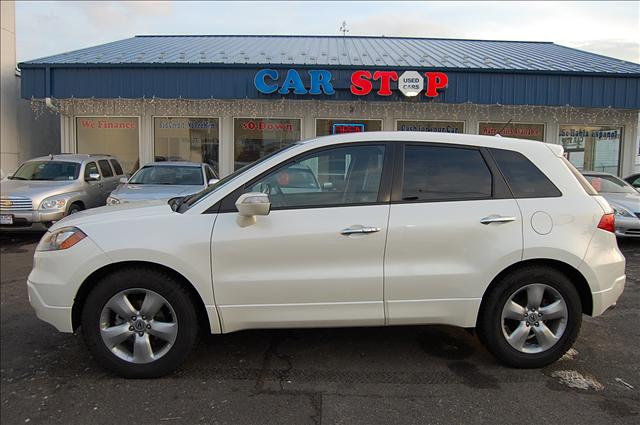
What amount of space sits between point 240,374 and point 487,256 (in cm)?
197

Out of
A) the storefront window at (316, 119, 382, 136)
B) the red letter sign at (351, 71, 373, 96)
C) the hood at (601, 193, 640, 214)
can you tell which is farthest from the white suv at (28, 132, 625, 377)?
the storefront window at (316, 119, 382, 136)

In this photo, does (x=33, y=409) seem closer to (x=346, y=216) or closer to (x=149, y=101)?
(x=346, y=216)

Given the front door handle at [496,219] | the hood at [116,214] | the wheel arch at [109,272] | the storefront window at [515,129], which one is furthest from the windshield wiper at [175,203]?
the storefront window at [515,129]

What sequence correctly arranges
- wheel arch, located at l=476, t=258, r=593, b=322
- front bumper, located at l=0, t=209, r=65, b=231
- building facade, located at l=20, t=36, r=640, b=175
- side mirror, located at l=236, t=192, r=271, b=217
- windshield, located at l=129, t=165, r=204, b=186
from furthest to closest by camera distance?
building facade, located at l=20, t=36, r=640, b=175 → windshield, located at l=129, t=165, r=204, b=186 → front bumper, located at l=0, t=209, r=65, b=231 → wheel arch, located at l=476, t=258, r=593, b=322 → side mirror, located at l=236, t=192, r=271, b=217

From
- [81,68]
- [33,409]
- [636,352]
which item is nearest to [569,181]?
[636,352]

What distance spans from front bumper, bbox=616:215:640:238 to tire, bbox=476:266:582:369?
559 cm

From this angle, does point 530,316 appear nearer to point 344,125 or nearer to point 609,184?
point 609,184

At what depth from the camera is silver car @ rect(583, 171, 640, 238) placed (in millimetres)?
8508

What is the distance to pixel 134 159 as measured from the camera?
47.8 feet

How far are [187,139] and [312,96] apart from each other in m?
4.05

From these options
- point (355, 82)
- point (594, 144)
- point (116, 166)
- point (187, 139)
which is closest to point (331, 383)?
point (355, 82)

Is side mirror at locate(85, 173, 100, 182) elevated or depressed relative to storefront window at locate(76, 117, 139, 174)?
depressed

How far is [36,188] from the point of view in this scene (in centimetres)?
947

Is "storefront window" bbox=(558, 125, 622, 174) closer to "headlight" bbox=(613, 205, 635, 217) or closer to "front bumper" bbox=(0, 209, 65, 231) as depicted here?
"headlight" bbox=(613, 205, 635, 217)
